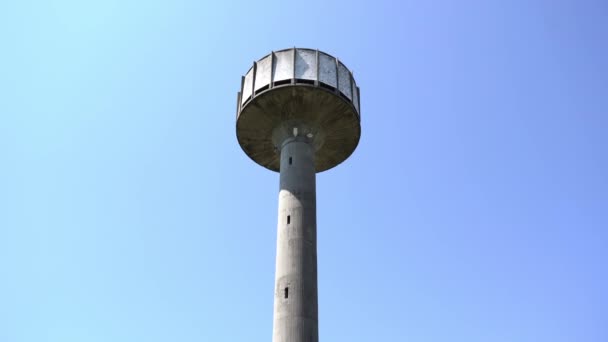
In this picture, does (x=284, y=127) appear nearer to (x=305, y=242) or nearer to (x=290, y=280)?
(x=305, y=242)

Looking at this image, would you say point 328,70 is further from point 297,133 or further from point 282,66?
point 297,133

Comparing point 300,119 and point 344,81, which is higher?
point 344,81

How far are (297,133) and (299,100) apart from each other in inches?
70.4

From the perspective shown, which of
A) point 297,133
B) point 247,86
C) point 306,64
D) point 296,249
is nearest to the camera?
point 296,249

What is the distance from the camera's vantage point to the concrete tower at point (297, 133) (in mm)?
26344

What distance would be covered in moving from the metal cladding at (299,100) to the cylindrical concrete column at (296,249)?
157 cm

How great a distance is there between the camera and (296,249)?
26750 millimetres

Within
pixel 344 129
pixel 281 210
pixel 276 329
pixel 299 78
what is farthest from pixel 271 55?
pixel 276 329

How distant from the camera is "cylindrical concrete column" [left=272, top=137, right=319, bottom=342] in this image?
2484 cm

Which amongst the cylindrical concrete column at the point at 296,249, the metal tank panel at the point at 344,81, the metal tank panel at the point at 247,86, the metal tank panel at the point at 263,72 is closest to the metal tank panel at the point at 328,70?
the metal tank panel at the point at 344,81

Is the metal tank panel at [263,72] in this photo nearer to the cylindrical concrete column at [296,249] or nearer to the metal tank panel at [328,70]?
the metal tank panel at [328,70]

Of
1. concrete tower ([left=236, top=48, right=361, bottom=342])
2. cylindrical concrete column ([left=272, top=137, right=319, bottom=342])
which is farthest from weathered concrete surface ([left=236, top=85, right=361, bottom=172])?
cylindrical concrete column ([left=272, top=137, right=319, bottom=342])

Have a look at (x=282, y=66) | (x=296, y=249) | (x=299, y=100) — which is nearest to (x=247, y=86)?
(x=282, y=66)

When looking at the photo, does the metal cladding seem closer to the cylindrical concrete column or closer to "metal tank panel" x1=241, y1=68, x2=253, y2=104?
"metal tank panel" x1=241, y1=68, x2=253, y2=104
